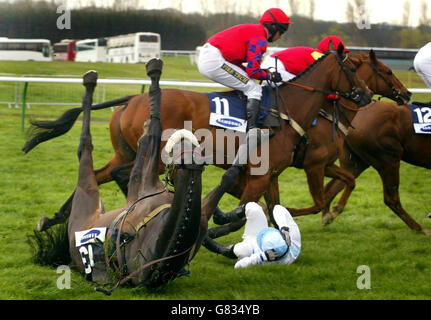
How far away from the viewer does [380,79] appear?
6523 mm

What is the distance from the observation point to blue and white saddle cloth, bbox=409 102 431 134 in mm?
6594

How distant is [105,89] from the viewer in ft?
48.3

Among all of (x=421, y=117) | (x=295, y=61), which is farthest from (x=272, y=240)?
(x=421, y=117)

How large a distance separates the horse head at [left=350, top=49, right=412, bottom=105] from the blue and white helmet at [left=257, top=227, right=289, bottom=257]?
2.68m

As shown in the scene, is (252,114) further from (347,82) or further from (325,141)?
(325,141)

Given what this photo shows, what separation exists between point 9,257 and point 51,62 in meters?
23.1

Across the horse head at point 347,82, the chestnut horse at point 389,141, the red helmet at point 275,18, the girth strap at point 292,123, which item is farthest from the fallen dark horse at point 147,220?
the chestnut horse at point 389,141

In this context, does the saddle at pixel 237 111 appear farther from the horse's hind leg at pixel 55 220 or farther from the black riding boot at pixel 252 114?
the horse's hind leg at pixel 55 220

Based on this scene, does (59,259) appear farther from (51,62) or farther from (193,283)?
(51,62)

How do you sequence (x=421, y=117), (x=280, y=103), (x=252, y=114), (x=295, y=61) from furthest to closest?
1. (x=295, y=61)
2. (x=421, y=117)
3. (x=280, y=103)
4. (x=252, y=114)

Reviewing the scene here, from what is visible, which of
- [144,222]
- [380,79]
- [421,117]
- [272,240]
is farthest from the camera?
[421,117]

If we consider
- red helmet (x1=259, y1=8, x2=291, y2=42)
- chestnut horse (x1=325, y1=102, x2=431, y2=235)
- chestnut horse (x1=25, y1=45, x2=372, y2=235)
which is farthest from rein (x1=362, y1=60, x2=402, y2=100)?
red helmet (x1=259, y1=8, x2=291, y2=42)

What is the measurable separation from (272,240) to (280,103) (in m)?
1.62

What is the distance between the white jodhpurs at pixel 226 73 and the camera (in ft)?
18.0
